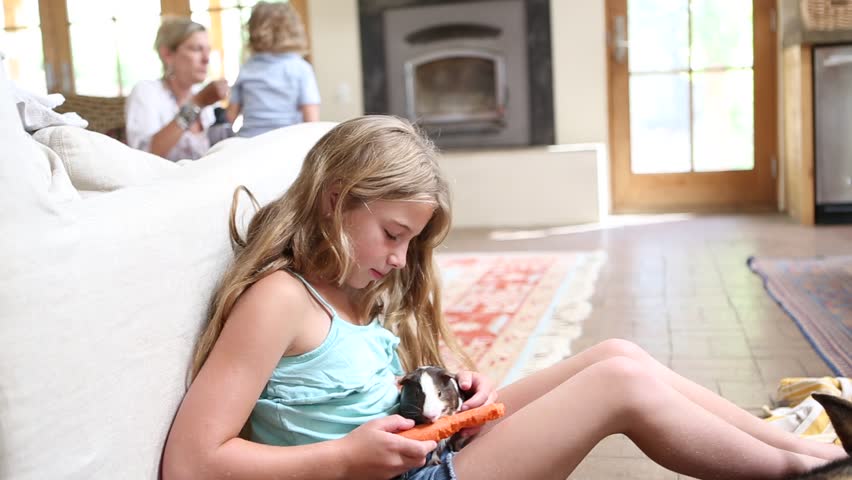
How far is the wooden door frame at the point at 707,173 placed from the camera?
5.32 meters

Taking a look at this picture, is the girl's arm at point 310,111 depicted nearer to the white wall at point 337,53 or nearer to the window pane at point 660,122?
the white wall at point 337,53

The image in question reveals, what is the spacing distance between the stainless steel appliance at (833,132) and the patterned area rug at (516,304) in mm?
1341

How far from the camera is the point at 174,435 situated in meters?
1.11

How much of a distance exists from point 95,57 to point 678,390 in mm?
5408

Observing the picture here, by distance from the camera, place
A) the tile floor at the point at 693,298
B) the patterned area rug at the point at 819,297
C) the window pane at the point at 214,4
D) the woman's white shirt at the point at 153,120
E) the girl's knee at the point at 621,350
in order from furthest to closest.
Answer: the window pane at the point at 214,4, the woman's white shirt at the point at 153,120, the patterned area rug at the point at 819,297, the tile floor at the point at 693,298, the girl's knee at the point at 621,350

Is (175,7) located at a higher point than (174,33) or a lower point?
higher

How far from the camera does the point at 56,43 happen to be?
5957 millimetres

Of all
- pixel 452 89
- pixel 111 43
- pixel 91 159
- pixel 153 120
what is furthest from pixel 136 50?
pixel 91 159

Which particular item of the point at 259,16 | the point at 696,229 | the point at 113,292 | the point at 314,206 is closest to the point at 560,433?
the point at 314,206

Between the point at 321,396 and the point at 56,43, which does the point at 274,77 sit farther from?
the point at 56,43

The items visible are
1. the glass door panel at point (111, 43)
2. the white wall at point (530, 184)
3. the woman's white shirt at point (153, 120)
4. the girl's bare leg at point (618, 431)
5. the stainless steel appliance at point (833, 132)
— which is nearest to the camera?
the girl's bare leg at point (618, 431)

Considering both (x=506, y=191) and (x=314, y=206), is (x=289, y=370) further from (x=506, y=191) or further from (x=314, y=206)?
(x=506, y=191)

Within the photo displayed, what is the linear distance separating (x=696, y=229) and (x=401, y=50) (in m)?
2.02

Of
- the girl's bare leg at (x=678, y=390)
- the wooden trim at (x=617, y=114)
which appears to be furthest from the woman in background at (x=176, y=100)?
the wooden trim at (x=617, y=114)
